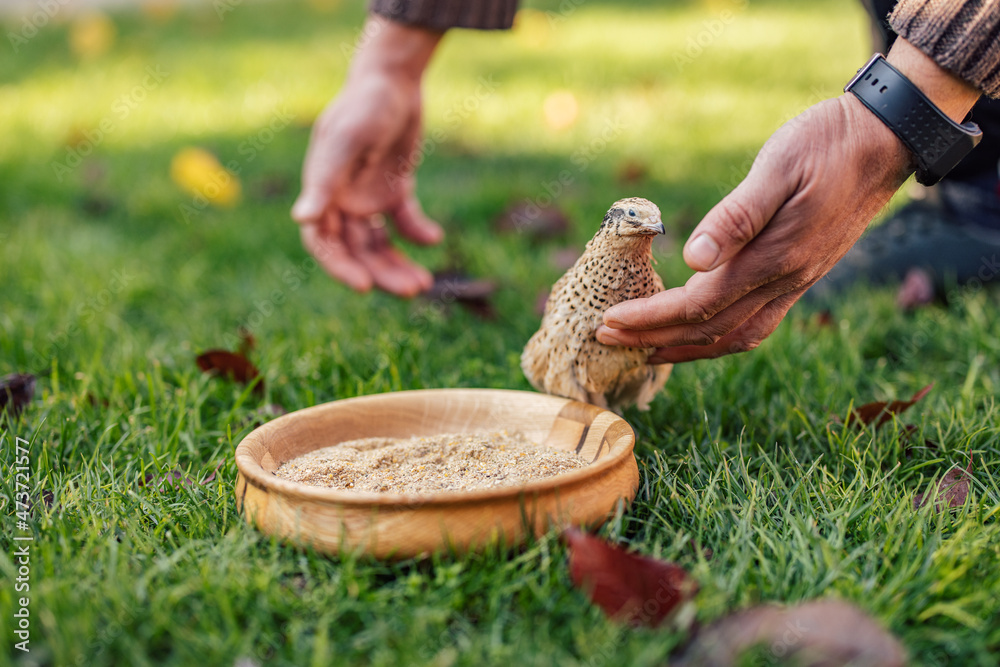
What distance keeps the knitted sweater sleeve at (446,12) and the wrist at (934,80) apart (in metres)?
1.72

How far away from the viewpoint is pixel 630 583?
1549mm

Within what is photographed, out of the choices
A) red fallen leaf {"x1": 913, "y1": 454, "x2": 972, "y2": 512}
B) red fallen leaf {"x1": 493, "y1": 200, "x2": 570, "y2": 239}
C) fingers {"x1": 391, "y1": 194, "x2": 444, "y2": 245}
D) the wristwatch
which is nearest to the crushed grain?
red fallen leaf {"x1": 913, "y1": 454, "x2": 972, "y2": 512}

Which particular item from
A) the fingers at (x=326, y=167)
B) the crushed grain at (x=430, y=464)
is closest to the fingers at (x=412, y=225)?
the fingers at (x=326, y=167)

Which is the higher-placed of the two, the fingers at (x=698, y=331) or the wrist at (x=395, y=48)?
the wrist at (x=395, y=48)

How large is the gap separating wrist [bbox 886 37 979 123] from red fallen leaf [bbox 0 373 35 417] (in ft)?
8.80

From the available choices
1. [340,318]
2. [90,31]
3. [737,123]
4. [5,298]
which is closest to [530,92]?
[737,123]

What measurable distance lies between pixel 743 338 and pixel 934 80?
0.77 meters

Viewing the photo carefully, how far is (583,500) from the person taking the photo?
173 cm

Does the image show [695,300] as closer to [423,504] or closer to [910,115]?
[910,115]

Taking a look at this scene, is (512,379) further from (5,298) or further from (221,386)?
(5,298)

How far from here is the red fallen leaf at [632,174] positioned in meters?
5.20

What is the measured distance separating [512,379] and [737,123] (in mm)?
3907

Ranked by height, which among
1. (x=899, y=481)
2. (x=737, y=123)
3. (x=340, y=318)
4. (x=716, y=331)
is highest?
(x=737, y=123)

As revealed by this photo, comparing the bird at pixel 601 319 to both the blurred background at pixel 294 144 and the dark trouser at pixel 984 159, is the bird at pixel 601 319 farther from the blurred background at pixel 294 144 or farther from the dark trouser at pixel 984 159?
the dark trouser at pixel 984 159
